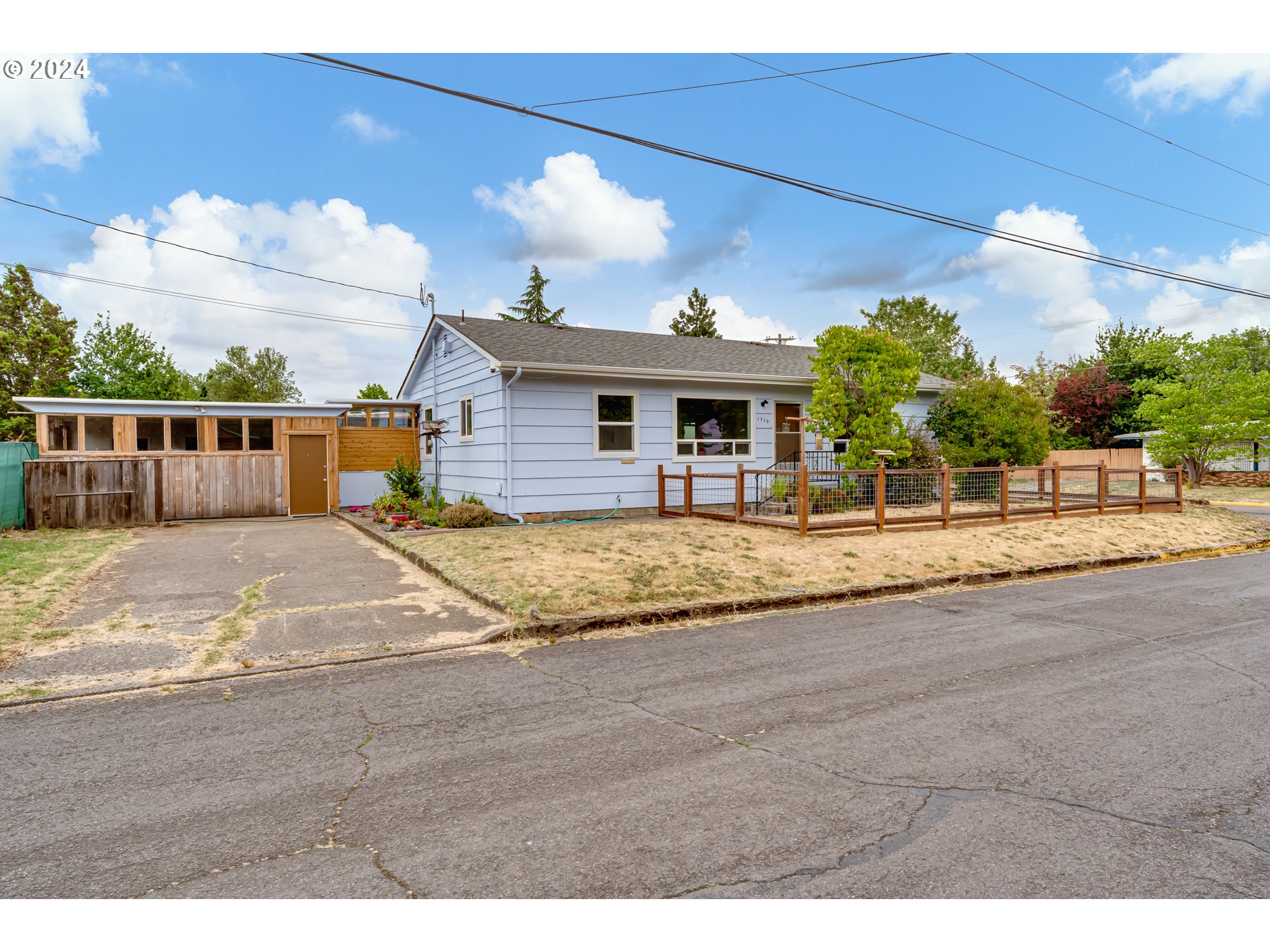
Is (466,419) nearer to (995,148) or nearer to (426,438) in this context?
(426,438)

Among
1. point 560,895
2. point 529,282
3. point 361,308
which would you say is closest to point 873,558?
point 560,895

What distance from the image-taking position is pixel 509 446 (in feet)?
44.7

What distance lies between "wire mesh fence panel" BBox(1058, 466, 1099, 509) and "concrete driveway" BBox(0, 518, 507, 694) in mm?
12846

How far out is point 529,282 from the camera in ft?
145

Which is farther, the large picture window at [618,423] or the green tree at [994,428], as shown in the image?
the green tree at [994,428]

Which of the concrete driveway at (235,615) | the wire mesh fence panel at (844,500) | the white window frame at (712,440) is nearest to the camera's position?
the concrete driveway at (235,615)

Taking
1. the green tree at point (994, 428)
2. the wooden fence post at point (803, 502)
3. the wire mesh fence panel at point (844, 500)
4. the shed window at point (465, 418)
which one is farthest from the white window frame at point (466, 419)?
the green tree at point (994, 428)

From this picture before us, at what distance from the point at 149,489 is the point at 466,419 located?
23.5 ft

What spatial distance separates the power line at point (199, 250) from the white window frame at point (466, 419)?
7.56m

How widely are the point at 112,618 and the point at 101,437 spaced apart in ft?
42.5

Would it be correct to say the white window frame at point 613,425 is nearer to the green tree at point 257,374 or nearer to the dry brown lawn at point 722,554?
the dry brown lawn at point 722,554

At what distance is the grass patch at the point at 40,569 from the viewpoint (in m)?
6.30

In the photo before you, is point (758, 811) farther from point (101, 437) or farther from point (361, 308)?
point (361, 308)

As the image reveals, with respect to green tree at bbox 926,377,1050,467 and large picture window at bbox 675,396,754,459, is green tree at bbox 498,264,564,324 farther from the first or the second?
green tree at bbox 926,377,1050,467
